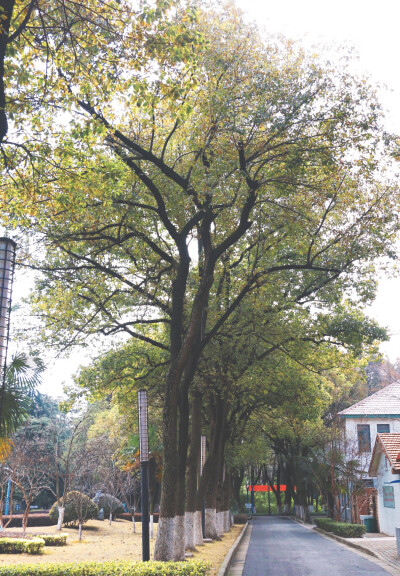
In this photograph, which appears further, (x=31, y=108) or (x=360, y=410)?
(x=360, y=410)

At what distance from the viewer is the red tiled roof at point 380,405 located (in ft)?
142

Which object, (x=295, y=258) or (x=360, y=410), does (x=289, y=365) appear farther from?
(x=360, y=410)

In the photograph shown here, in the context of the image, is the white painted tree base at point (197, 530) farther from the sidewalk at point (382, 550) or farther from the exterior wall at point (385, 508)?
the exterior wall at point (385, 508)

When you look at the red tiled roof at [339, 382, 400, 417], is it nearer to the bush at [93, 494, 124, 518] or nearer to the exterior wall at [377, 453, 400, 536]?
the exterior wall at [377, 453, 400, 536]

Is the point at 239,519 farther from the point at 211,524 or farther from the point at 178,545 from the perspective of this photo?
the point at 178,545

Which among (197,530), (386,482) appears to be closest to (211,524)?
(197,530)

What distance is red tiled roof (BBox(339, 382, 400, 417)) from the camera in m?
43.2

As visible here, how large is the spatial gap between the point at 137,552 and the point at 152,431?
38.2 feet

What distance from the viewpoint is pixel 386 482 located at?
30859 mm

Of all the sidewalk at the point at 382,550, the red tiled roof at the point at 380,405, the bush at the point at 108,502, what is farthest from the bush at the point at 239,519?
the sidewalk at the point at 382,550

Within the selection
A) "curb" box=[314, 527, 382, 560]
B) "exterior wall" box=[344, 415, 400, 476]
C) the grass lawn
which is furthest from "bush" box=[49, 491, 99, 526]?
"exterior wall" box=[344, 415, 400, 476]

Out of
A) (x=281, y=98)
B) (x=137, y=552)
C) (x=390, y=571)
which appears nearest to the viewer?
(x=281, y=98)

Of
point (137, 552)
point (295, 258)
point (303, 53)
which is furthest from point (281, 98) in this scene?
point (137, 552)

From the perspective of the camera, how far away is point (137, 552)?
63.3ft
